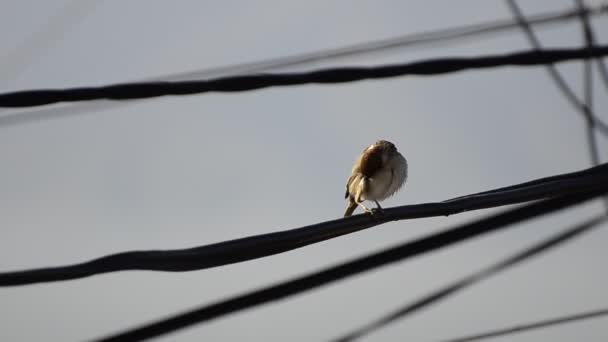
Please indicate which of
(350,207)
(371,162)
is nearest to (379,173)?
(371,162)

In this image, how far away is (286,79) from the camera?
4.77 metres

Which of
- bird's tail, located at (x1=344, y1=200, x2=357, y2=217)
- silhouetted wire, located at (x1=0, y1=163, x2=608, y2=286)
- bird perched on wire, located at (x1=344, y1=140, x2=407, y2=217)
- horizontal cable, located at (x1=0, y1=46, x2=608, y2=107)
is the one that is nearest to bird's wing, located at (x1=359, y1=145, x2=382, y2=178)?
bird perched on wire, located at (x1=344, y1=140, x2=407, y2=217)

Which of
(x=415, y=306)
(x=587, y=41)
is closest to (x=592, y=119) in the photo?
(x=587, y=41)

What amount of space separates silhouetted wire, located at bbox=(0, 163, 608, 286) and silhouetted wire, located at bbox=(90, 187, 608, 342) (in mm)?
103

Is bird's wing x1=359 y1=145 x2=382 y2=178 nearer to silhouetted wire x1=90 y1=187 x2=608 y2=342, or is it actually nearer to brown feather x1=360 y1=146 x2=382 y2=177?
brown feather x1=360 y1=146 x2=382 y2=177

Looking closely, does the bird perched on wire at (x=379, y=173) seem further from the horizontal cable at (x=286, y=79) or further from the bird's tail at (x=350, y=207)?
the horizontal cable at (x=286, y=79)

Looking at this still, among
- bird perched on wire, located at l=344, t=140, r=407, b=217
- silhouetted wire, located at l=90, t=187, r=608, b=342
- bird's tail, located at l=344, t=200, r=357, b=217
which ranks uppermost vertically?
bird perched on wire, located at l=344, t=140, r=407, b=217

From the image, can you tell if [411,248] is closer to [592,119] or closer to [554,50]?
[554,50]

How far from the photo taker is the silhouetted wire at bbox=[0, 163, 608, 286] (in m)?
3.77

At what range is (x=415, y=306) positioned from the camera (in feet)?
14.8

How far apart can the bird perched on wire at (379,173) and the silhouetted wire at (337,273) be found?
15.8ft

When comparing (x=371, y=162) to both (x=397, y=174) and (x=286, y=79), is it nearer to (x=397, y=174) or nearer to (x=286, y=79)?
(x=397, y=174)

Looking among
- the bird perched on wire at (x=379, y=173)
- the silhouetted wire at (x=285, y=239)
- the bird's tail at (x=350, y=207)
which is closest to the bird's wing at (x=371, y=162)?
the bird perched on wire at (x=379, y=173)

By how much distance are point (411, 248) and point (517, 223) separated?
582mm
